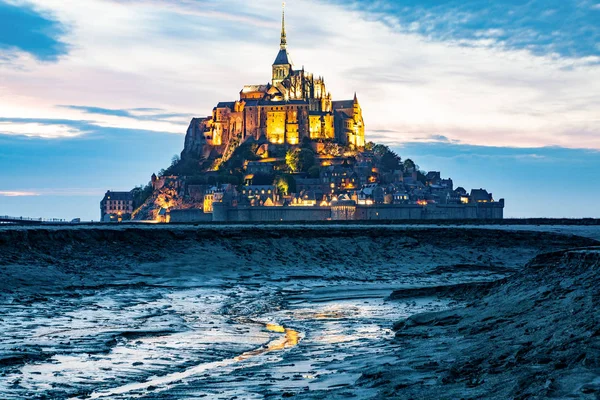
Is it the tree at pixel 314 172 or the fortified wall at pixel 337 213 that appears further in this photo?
the tree at pixel 314 172

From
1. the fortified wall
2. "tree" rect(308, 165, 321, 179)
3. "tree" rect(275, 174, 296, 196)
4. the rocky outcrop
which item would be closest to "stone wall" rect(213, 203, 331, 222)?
the fortified wall

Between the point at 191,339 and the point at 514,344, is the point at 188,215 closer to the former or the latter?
the point at 191,339

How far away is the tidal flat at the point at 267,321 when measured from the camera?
42.9 ft

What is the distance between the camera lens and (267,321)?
23.2 metres

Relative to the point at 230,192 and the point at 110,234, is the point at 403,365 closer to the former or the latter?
the point at 110,234

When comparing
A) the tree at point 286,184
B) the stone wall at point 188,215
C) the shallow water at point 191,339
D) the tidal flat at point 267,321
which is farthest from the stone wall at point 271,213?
the shallow water at point 191,339

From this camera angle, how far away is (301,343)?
1878cm

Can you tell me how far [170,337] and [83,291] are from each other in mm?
10804

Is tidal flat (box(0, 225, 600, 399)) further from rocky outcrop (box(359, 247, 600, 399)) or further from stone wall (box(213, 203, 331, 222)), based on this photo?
stone wall (box(213, 203, 331, 222))

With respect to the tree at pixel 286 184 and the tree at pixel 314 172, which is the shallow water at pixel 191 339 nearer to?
the tree at pixel 286 184

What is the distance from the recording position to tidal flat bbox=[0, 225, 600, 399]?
1306 centimetres

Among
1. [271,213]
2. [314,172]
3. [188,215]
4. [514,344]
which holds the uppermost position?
[314,172]

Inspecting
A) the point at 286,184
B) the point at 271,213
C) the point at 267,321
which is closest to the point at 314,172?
the point at 286,184

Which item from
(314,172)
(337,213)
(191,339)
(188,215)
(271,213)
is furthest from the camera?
(314,172)
